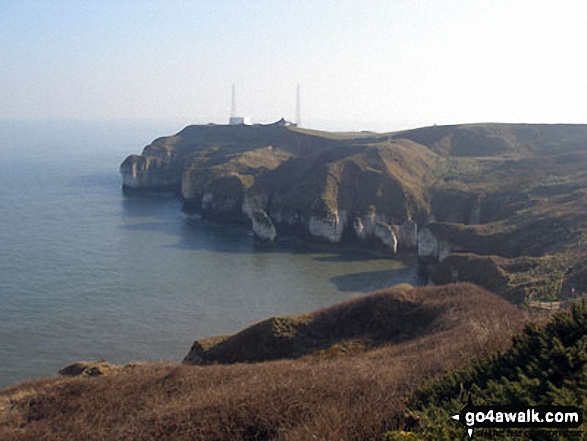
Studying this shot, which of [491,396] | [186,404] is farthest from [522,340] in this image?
[186,404]

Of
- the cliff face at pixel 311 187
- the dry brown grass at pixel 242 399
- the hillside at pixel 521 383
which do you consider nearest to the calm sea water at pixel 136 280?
the cliff face at pixel 311 187

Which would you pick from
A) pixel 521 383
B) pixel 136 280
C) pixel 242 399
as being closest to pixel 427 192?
pixel 136 280

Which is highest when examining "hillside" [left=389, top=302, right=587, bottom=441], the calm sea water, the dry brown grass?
"hillside" [left=389, top=302, right=587, bottom=441]

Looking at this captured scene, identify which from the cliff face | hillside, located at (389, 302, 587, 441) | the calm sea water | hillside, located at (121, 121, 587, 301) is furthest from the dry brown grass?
the cliff face

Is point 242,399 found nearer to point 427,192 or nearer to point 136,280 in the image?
point 136,280

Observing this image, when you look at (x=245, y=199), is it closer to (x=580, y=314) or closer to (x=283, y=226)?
(x=283, y=226)

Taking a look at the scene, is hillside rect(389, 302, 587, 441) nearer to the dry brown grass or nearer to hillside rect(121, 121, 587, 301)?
the dry brown grass
